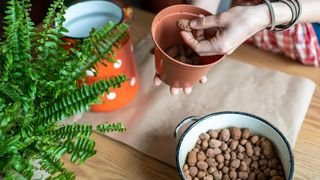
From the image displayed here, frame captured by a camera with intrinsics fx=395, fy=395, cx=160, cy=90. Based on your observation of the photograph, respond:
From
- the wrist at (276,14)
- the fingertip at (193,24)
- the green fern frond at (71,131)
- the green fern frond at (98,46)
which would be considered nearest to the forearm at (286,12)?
the wrist at (276,14)

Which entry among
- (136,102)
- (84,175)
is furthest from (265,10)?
(84,175)

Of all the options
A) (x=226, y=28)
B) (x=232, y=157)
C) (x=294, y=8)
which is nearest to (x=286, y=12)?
(x=294, y=8)

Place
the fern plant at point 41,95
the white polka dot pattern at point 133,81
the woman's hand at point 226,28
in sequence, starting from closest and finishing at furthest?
the fern plant at point 41,95 < the woman's hand at point 226,28 < the white polka dot pattern at point 133,81

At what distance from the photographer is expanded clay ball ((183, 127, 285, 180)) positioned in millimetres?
606

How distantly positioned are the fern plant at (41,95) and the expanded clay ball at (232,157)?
0.56ft

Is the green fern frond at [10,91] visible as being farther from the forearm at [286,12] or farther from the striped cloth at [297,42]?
the striped cloth at [297,42]

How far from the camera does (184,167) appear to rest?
613 millimetres

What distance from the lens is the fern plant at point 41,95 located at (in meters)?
0.45

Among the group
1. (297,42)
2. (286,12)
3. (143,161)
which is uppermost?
(286,12)

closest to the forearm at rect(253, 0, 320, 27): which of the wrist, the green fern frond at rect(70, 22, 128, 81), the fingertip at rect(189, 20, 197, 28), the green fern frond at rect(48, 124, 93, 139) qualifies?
the wrist

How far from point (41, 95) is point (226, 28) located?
0.95 feet

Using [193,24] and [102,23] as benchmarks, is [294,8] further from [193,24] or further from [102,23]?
[102,23]

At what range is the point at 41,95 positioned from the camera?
1.61 feet

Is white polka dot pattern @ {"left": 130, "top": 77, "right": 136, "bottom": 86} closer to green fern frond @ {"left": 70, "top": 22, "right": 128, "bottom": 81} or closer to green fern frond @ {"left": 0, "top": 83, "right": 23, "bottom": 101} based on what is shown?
green fern frond @ {"left": 70, "top": 22, "right": 128, "bottom": 81}
